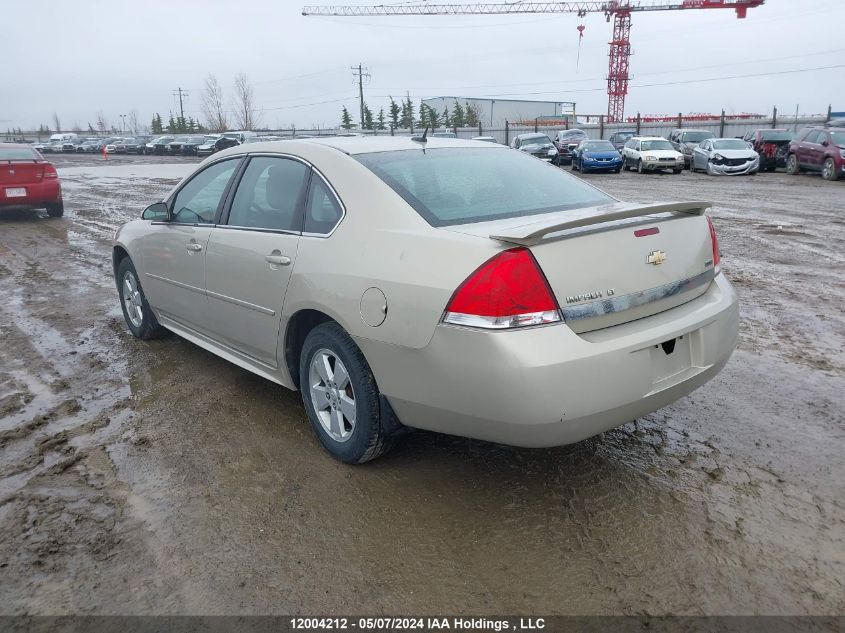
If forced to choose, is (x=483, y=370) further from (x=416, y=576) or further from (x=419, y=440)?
(x=419, y=440)

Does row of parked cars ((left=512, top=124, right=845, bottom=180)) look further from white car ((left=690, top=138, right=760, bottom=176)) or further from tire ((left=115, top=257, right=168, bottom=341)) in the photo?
tire ((left=115, top=257, right=168, bottom=341))

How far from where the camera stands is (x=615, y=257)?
2.87 metres

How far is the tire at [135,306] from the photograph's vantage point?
5.46 meters

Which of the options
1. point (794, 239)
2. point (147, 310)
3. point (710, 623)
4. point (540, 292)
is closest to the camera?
point (710, 623)

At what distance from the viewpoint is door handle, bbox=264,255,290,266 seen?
3.54m

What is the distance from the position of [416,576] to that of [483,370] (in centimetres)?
84

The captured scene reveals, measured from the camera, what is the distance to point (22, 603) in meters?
2.50

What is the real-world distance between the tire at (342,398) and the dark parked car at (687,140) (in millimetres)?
26563

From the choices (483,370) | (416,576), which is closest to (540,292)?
(483,370)

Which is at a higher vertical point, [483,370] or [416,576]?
[483,370]

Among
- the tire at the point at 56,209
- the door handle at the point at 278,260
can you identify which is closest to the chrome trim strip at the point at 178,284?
the door handle at the point at 278,260

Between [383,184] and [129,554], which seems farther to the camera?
[383,184]

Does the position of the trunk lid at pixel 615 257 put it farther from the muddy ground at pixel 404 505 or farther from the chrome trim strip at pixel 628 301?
the muddy ground at pixel 404 505

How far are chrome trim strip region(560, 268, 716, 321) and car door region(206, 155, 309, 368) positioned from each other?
155 centimetres
